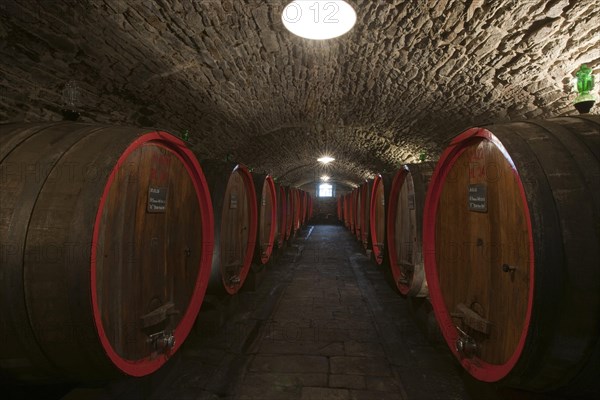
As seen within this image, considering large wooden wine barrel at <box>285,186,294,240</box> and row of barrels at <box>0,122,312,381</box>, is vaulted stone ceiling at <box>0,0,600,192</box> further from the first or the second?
large wooden wine barrel at <box>285,186,294,240</box>

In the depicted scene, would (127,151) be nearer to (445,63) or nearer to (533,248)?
(533,248)

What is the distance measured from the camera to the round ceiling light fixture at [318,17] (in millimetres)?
2184

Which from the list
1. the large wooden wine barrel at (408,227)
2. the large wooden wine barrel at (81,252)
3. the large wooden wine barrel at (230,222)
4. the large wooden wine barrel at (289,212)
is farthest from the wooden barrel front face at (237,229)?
the large wooden wine barrel at (289,212)

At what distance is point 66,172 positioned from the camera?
1.23m

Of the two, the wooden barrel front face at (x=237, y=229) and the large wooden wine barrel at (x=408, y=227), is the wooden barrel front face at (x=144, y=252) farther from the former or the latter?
the large wooden wine barrel at (x=408, y=227)

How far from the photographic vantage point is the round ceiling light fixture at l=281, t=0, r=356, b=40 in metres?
2.18

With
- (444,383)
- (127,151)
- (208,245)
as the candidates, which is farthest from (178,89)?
(444,383)

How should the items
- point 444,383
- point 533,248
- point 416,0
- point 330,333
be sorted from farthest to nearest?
1. point 330,333
2. point 444,383
3. point 416,0
4. point 533,248

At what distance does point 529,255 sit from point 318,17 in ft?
6.93

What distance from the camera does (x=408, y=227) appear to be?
314 centimetres

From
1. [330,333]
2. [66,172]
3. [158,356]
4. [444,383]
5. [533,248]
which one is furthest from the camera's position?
[330,333]

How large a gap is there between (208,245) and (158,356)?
2.77 feet

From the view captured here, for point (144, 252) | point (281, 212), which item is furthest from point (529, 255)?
point (281, 212)

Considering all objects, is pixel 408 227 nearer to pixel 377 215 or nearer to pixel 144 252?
pixel 377 215
